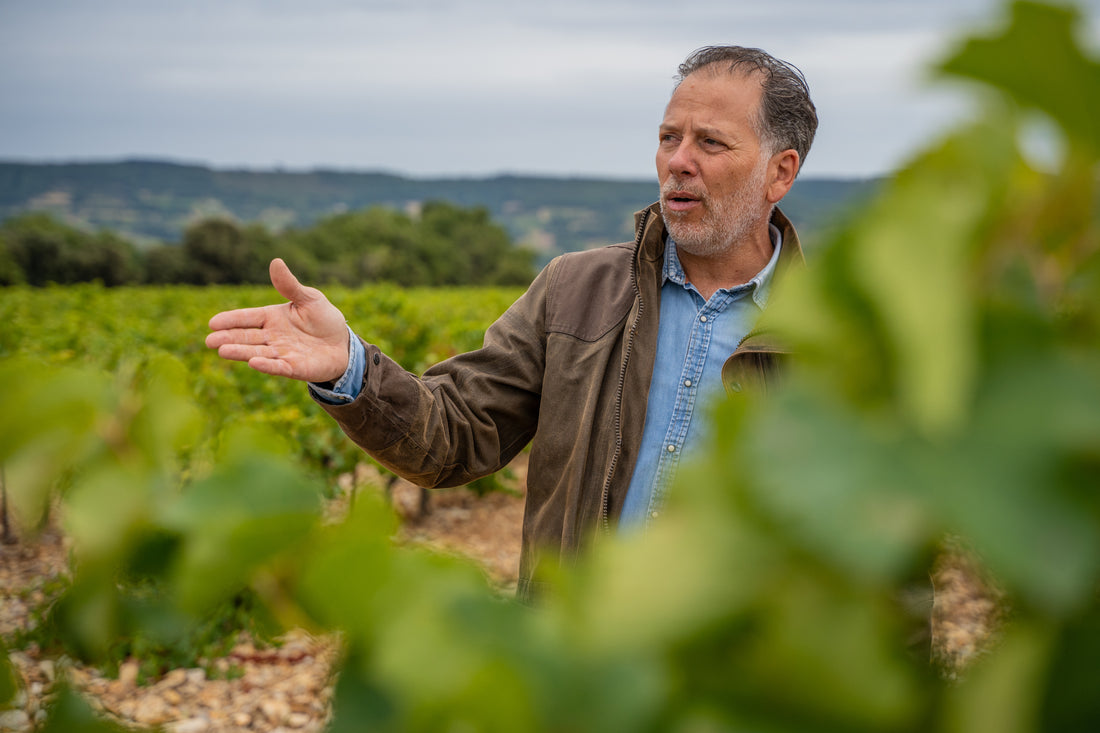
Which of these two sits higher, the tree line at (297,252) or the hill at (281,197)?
the hill at (281,197)

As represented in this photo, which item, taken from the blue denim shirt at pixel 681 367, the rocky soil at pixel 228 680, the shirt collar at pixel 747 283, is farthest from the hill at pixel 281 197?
the blue denim shirt at pixel 681 367

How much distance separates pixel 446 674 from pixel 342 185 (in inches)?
3970

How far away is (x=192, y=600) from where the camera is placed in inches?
19.7

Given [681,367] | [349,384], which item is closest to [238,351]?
[349,384]

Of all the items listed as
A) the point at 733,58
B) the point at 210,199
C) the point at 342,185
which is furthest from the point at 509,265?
the point at 733,58

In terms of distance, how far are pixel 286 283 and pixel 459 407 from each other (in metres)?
0.88

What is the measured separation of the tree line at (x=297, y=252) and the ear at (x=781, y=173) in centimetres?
3758

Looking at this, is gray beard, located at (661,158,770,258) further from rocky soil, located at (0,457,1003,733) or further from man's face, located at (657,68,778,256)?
rocky soil, located at (0,457,1003,733)

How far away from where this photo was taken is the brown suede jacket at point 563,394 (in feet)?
8.63

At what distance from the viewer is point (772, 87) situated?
3.14 meters

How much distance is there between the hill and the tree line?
371 cm

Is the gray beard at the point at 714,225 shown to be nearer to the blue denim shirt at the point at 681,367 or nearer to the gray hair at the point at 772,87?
the blue denim shirt at the point at 681,367

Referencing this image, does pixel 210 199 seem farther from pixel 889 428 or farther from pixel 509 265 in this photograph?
pixel 889 428

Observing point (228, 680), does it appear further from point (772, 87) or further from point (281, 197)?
point (281, 197)
